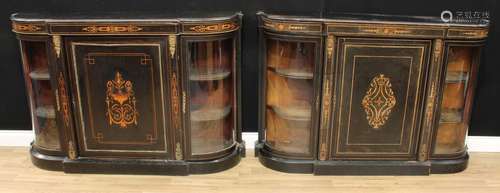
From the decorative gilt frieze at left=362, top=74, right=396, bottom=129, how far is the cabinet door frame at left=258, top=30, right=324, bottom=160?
0.29 m

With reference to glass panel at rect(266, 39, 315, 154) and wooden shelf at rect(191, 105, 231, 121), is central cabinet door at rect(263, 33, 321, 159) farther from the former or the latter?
wooden shelf at rect(191, 105, 231, 121)

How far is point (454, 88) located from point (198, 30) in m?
1.55

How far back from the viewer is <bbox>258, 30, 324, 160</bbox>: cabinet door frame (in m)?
2.50

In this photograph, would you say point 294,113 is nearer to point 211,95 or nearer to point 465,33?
point 211,95

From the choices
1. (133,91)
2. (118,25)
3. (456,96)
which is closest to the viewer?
(118,25)

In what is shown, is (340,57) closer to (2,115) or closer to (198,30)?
(198,30)

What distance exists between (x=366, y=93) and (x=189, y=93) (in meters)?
1.03

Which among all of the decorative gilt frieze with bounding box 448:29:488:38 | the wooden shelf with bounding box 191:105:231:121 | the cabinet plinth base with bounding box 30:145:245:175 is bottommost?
the cabinet plinth base with bounding box 30:145:245:175

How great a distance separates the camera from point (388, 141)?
8.89ft

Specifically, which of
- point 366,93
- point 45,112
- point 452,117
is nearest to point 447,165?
point 452,117

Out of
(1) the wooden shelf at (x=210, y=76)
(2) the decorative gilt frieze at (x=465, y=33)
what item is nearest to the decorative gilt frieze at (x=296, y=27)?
(1) the wooden shelf at (x=210, y=76)

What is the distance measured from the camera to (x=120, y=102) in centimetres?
261

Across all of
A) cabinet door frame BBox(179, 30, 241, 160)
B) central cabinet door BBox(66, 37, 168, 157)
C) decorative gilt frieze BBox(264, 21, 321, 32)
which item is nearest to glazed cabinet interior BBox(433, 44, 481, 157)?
decorative gilt frieze BBox(264, 21, 321, 32)

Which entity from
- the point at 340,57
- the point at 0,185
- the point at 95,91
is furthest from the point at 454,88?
the point at 0,185
